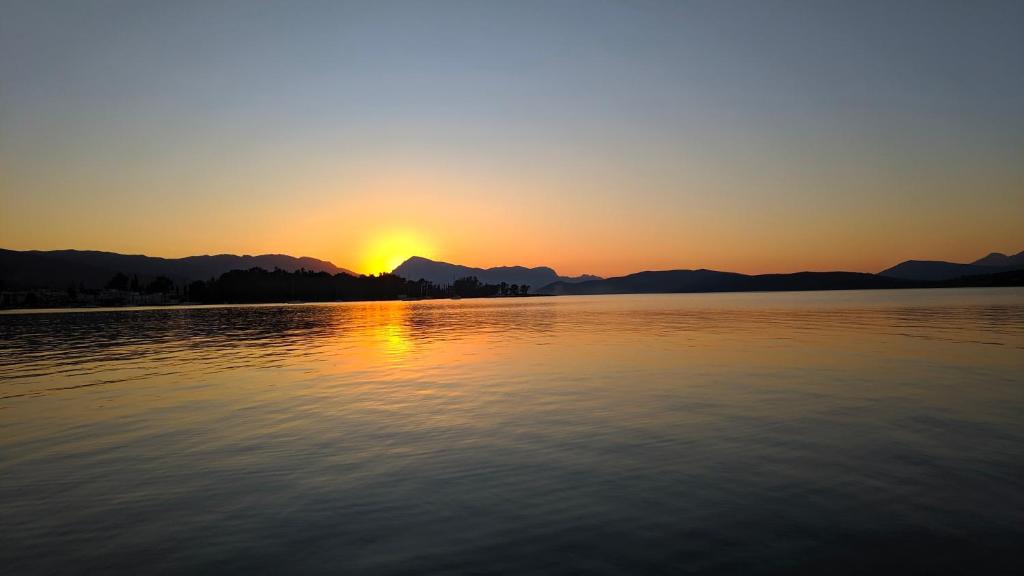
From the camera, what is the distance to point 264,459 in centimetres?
1641

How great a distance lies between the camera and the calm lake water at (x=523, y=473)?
32.6 ft

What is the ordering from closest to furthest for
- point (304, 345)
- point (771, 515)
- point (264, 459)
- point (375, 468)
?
point (771, 515) < point (375, 468) < point (264, 459) < point (304, 345)

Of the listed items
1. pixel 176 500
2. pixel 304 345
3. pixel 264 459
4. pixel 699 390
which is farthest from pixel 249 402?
pixel 304 345

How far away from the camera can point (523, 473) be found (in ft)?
48.0

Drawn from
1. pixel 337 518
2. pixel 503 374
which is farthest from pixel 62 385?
pixel 337 518

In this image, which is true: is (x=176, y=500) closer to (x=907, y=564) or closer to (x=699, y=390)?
(x=907, y=564)

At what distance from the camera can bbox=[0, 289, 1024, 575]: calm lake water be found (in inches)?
391

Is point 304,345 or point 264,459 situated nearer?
point 264,459

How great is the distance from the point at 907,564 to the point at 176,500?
607 inches

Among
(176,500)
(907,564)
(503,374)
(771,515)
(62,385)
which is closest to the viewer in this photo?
(907,564)

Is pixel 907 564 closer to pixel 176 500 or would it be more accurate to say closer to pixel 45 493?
pixel 176 500

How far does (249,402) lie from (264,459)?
10.5m

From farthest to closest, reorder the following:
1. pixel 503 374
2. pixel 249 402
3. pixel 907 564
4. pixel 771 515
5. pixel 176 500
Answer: pixel 503 374, pixel 249 402, pixel 176 500, pixel 771 515, pixel 907 564

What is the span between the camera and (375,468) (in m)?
15.3
